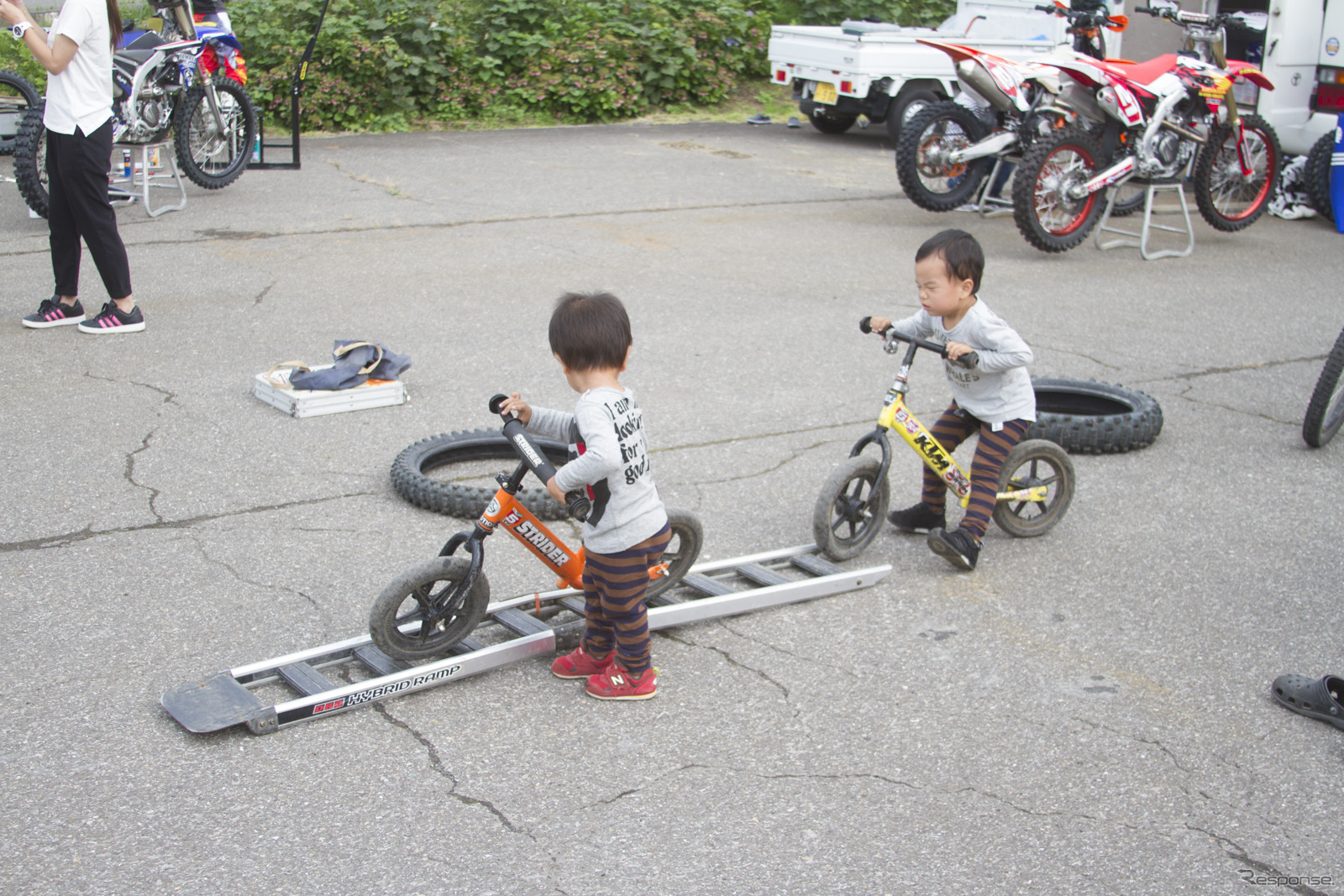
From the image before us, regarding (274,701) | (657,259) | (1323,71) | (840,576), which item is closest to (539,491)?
(840,576)

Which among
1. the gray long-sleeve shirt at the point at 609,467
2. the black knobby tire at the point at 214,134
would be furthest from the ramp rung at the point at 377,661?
the black knobby tire at the point at 214,134

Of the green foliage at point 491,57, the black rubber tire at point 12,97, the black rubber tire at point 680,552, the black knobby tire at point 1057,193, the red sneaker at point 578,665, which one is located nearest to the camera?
the red sneaker at point 578,665

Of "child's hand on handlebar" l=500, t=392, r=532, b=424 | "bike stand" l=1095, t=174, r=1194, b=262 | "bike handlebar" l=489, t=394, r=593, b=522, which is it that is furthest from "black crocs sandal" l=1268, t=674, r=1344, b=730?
"bike stand" l=1095, t=174, r=1194, b=262

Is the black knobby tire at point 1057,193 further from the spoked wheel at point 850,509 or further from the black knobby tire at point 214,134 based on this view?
the black knobby tire at point 214,134

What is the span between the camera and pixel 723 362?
23.2ft

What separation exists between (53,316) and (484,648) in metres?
4.67

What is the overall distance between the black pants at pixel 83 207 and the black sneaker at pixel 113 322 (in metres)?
0.10

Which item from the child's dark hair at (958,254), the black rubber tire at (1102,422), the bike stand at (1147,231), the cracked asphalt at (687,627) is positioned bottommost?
the cracked asphalt at (687,627)

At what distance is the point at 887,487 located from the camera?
189 inches

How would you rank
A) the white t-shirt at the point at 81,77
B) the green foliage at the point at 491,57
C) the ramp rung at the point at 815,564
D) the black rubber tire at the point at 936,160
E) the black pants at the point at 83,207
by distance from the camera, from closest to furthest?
the ramp rung at the point at 815,564
the white t-shirt at the point at 81,77
the black pants at the point at 83,207
the black rubber tire at the point at 936,160
the green foliage at the point at 491,57

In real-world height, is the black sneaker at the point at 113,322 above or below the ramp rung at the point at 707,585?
above

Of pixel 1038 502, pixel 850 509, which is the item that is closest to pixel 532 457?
pixel 850 509

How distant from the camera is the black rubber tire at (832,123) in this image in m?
15.8

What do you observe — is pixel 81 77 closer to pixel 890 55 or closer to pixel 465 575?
pixel 465 575
